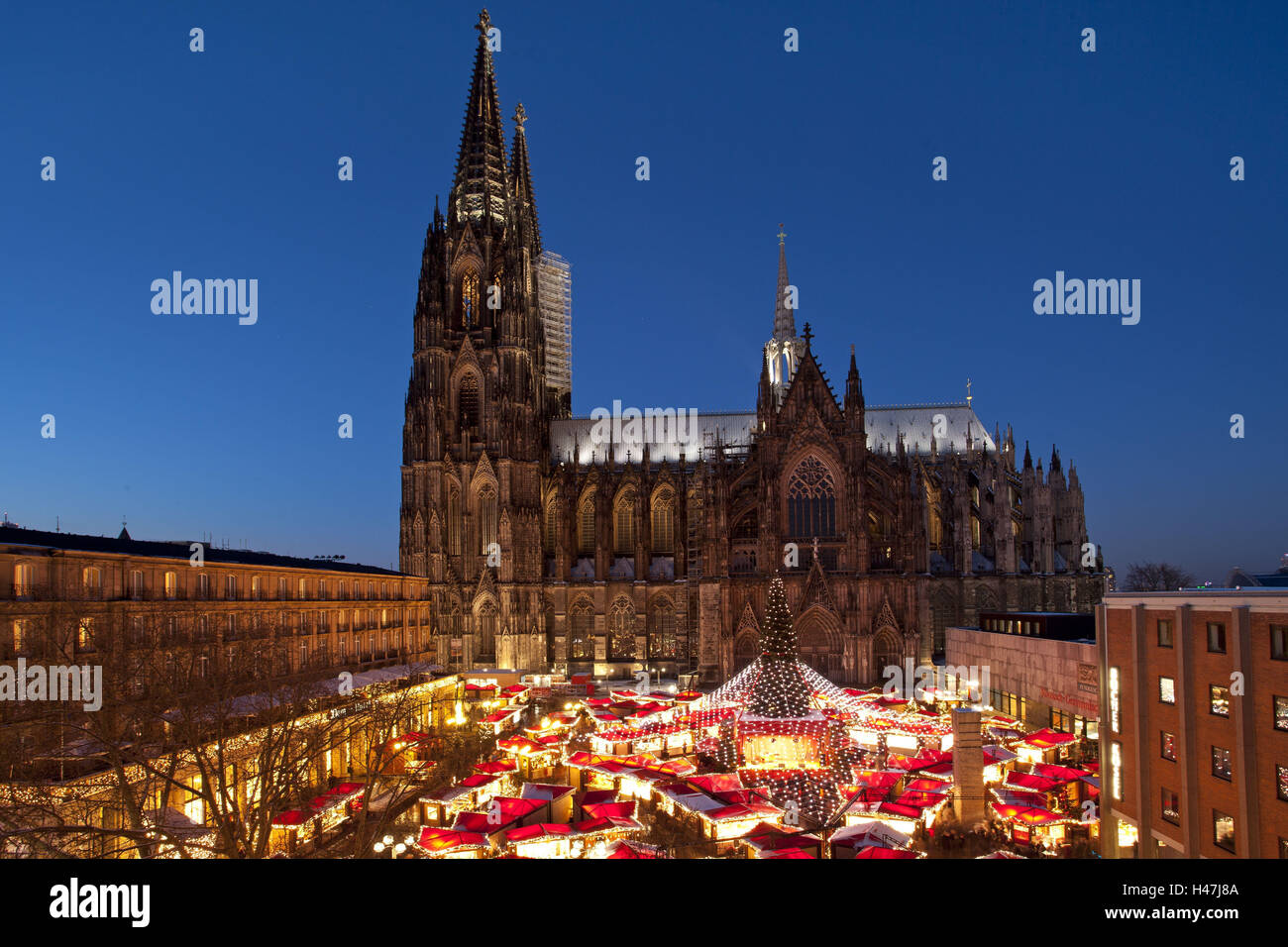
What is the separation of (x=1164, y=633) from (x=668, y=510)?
51.9 metres

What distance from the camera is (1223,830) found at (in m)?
21.6

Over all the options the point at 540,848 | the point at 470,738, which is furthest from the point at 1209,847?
the point at 470,738

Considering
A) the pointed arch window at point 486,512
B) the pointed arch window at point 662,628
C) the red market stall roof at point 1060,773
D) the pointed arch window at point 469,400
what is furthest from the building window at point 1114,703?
the pointed arch window at point 469,400

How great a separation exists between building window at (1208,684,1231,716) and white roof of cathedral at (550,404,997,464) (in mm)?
55012

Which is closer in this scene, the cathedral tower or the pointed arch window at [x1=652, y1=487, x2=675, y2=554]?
the cathedral tower

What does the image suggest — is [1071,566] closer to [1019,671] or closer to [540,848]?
[1019,671]

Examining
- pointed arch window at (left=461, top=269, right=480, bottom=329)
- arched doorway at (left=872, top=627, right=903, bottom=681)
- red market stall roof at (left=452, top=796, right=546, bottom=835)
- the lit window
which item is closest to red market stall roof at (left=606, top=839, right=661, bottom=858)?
red market stall roof at (left=452, top=796, right=546, bottom=835)

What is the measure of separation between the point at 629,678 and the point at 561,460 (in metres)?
20.5

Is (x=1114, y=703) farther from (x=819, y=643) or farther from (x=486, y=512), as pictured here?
(x=486, y=512)

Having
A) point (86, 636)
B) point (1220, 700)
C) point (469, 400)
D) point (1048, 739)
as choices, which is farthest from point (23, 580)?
point (469, 400)

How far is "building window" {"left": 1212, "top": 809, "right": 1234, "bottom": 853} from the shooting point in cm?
2130

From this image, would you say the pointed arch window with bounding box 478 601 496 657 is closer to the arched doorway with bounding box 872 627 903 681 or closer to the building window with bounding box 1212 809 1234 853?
the arched doorway with bounding box 872 627 903 681

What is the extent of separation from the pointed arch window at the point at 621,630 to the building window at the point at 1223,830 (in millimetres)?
52212

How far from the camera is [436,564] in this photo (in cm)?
6875
